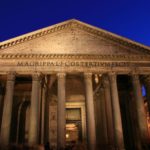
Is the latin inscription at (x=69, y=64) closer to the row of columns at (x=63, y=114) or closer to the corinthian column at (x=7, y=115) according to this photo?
the row of columns at (x=63, y=114)

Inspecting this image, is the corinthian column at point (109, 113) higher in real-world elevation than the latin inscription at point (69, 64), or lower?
lower

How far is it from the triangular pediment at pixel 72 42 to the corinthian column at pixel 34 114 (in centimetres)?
239

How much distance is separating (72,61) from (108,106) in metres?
4.49

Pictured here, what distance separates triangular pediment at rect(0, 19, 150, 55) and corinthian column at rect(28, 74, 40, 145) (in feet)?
7.83

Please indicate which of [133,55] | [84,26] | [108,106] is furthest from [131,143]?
[84,26]

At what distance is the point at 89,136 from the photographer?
43.9ft

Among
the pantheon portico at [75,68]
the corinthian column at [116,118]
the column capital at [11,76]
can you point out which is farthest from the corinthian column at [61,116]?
the corinthian column at [116,118]

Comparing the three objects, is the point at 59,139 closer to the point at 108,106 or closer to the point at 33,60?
the point at 108,106

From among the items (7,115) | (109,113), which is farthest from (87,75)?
(7,115)

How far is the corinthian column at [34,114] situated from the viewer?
520 inches

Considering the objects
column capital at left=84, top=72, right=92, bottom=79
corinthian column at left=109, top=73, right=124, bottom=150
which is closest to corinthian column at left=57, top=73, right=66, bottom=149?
column capital at left=84, top=72, right=92, bottom=79

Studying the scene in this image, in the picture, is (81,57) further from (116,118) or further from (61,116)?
(116,118)

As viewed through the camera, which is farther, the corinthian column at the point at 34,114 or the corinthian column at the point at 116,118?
the corinthian column at the point at 116,118

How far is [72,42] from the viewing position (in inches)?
615
